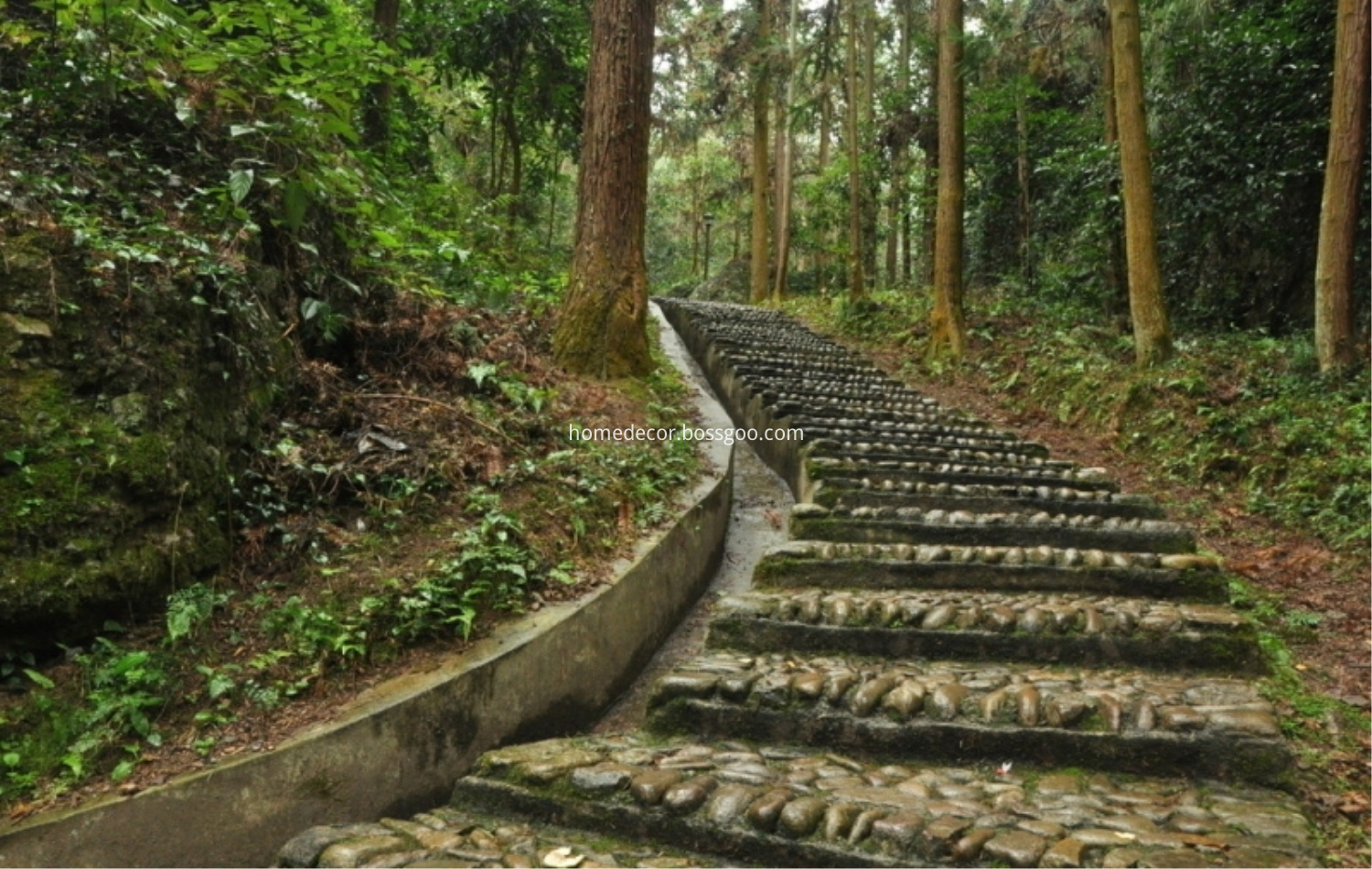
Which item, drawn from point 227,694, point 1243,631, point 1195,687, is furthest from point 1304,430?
point 227,694

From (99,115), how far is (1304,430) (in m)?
8.08

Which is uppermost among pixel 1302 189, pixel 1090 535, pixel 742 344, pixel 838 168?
pixel 838 168

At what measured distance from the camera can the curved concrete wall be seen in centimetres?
258

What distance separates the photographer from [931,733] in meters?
3.23

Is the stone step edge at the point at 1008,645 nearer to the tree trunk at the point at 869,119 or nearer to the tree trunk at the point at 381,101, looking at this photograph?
the tree trunk at the point at 381,101

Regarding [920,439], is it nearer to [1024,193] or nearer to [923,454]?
[923,454]

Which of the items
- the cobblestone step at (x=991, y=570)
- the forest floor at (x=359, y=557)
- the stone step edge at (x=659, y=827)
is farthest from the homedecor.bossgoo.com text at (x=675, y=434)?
the stone step edge at (x=659, y=827)

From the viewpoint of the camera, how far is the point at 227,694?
9.94 ft

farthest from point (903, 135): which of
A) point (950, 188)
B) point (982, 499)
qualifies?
point (982, 499)

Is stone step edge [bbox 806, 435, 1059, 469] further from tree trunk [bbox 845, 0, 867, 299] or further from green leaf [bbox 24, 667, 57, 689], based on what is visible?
tree trunk [bbox 845, 0, 867, 299]

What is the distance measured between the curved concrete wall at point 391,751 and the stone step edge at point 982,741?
56 cm

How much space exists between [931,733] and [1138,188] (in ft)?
21.7

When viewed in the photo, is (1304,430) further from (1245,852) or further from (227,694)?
(227,694)

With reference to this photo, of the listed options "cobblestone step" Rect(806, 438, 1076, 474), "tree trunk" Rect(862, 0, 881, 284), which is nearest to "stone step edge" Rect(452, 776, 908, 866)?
"cobblestone step" Rect(806, 438, 1076, 474)
